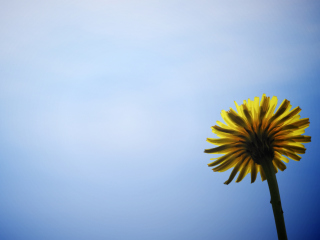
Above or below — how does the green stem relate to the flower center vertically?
below

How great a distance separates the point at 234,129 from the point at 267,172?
30 centimetres

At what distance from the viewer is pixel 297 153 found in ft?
4.73

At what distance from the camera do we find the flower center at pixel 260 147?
4.55ft

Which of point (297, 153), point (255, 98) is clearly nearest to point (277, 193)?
point (297, 153)

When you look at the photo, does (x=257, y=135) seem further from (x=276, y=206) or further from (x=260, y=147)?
(x=276, y=206)

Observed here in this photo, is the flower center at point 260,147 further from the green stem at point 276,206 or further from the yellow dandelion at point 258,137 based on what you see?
the green stem at point 276,206

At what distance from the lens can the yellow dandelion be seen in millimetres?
1394

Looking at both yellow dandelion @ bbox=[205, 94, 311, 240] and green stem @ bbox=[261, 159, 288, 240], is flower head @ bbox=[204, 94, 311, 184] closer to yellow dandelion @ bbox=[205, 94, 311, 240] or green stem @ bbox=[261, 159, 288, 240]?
yellow dandelion @ bbox=[205, 94, 311, 240]

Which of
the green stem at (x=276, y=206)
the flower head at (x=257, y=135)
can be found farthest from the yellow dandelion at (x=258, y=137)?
the green stem at (x=276, y=206)

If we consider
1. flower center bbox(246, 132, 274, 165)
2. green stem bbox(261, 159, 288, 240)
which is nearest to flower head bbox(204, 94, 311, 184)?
flower center bbox(246, 132, 274, 165)

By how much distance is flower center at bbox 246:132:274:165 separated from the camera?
139cm

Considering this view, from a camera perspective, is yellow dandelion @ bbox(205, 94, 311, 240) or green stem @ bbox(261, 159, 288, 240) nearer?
green stem @ bbox(261, 159, 288, 240)

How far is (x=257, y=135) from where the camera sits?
4.72ft

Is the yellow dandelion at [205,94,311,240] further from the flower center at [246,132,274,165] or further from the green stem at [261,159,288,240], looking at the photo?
the green stem at [261,159,288,240]
